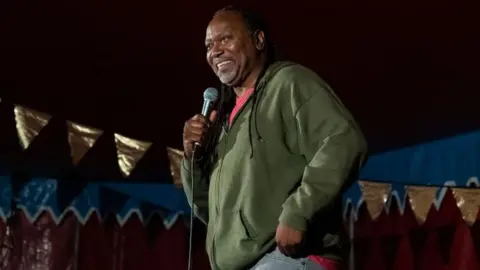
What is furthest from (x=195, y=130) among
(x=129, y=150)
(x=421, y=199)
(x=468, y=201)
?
(x=421, y=199)

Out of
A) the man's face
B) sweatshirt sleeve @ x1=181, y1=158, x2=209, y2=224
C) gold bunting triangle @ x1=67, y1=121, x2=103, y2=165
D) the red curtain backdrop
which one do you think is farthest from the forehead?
the red curtain backdrop

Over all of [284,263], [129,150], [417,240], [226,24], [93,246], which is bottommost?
[93,246]

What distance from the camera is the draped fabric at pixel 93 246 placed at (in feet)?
17.9

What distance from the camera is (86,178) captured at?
5582 millimetres

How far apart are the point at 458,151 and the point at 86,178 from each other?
2.84 meters

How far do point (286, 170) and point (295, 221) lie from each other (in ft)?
0.46

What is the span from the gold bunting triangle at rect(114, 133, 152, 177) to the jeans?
8.56 feet

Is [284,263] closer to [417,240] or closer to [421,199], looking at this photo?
[421,199]

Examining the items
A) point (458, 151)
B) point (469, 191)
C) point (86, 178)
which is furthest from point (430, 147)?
point (86, 178)

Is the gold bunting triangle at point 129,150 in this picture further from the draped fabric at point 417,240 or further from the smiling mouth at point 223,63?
the smiling mouth at point 223,63

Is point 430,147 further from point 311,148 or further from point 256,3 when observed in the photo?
point 311,148

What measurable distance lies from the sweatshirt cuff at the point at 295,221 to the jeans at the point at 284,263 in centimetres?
9

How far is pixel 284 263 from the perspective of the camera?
1.22 meters

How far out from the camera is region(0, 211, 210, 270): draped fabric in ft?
17.9
